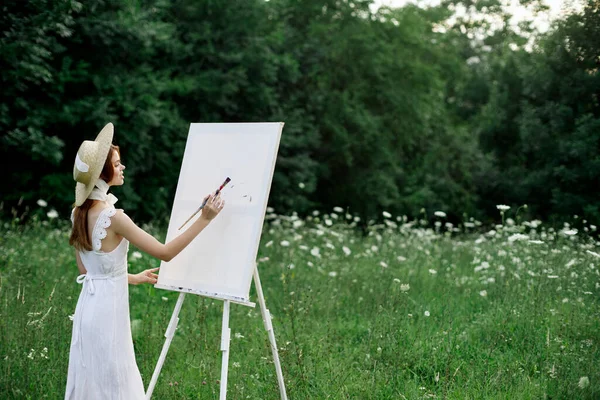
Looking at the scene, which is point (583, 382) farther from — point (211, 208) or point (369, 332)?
point (211, 208)

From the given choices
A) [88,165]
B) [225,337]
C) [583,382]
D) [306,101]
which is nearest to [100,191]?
[88,165]

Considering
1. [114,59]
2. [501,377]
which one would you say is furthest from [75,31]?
[501,377]

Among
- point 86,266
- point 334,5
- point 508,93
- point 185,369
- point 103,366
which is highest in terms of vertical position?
point 334,5

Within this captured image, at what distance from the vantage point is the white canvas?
3.44 meters

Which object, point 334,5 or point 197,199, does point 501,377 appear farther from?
point 334,5

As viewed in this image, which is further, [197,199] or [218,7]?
[218,7]

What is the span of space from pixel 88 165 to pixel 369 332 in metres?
2.82

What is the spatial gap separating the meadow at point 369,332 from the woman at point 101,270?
82cm

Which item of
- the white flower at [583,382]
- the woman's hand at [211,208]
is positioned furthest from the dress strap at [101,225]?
the white flower at [583,382]

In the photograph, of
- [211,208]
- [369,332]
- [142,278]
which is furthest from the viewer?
[369,332]

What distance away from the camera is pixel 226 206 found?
142 inches

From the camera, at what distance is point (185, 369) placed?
4.52m

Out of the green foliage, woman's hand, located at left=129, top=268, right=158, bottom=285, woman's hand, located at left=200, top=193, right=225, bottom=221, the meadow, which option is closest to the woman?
woman's hand, located at left=200, top=193, right=225, bottom=221

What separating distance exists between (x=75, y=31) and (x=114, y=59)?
1.05 m
